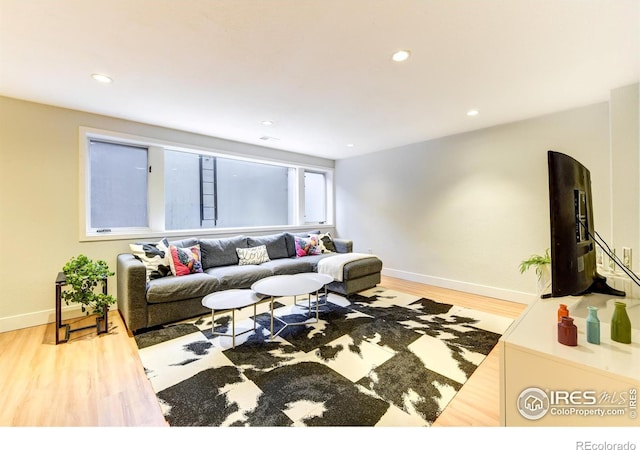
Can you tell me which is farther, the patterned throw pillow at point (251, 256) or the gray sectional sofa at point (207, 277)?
the patterned throw pillow at point (251, 256)

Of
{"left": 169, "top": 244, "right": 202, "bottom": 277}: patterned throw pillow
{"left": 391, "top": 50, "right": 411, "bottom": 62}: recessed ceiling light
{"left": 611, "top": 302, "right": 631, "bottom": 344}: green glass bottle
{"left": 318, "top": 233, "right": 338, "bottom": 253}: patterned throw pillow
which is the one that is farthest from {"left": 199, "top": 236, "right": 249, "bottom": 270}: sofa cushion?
{"left": 611, "top": 302, "right": 631, "bottom": 344}: green glass bottle

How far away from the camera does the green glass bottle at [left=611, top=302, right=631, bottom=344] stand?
97 centimetres

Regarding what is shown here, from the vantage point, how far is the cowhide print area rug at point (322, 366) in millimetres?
1509

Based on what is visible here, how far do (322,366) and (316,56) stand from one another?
2.35 meters

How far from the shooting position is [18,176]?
2.60 metres

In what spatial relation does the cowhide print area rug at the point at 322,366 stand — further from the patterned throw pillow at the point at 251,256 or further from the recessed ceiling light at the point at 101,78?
the recessed ceiling light at the point at 101,78

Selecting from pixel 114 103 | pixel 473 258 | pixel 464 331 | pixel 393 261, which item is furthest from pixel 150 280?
pixel 473 258

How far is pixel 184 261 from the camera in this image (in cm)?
312

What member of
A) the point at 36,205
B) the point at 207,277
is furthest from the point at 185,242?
the point at 36,205

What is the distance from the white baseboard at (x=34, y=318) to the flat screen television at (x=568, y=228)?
14.1ft

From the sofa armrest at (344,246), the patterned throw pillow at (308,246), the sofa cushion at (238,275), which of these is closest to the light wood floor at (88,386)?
the sofa cushion at (238,275)

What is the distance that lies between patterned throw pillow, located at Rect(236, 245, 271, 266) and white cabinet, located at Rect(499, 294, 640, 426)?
10.8 feet

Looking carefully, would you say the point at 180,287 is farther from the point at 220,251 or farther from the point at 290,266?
the point at 290,266
